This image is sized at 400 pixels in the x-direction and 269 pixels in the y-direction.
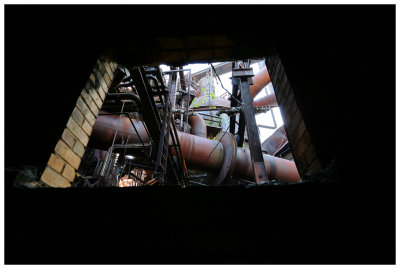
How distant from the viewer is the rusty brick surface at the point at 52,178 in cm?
136

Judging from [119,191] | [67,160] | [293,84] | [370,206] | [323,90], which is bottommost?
[370,206]

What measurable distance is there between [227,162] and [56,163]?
392 centimetres

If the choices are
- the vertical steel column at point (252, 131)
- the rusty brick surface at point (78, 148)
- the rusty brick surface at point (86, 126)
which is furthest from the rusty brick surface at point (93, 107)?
the vertical steel column at point (252, 131)

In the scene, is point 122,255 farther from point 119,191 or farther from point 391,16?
point 391,16

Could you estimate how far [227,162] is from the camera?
4.93m

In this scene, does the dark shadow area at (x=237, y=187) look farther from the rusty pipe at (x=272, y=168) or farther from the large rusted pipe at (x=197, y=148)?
the rusty pipe at (x=272, y=168)

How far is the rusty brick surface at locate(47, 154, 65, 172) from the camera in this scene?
4.54 feet

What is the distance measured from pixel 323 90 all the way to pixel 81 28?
5.84 ft

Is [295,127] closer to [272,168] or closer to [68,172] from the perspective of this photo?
[68,172]

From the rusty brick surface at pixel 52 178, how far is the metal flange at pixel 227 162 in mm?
3785

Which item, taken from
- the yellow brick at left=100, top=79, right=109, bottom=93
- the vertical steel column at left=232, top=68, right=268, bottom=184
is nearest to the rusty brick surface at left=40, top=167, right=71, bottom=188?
the yellow brick at left=100, top=79, right=109, bottom=93

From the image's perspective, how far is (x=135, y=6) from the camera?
1445mm

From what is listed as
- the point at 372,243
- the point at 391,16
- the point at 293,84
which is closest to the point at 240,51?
the point at 293,84

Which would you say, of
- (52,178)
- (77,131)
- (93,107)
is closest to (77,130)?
(77,131)
